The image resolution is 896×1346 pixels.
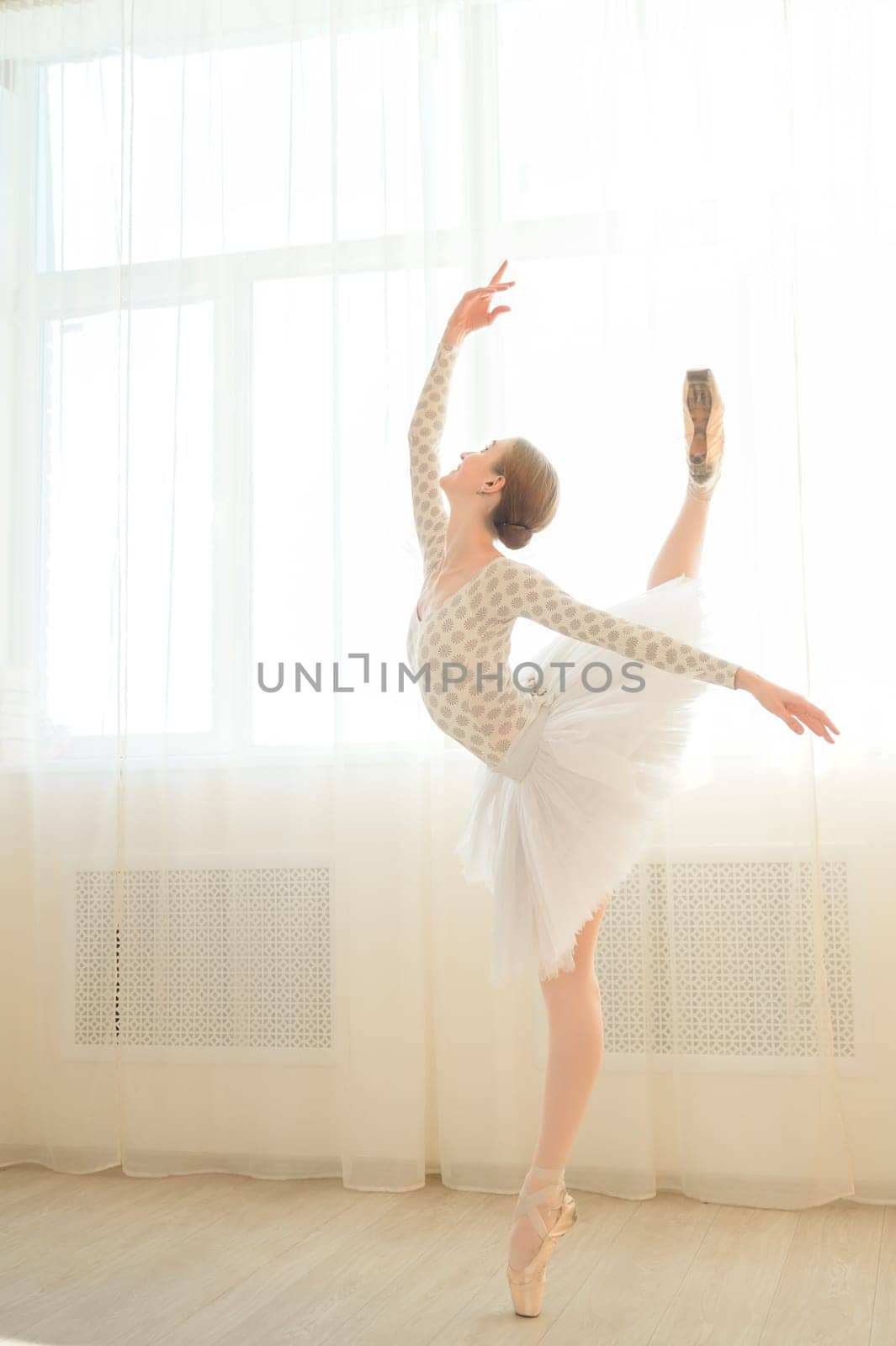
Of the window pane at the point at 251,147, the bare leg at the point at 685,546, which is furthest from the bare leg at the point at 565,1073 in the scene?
the window pane at the point at 251,147

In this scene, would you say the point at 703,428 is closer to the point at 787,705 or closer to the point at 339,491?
the point at 787,705

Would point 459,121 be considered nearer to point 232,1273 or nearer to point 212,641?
point 212,641

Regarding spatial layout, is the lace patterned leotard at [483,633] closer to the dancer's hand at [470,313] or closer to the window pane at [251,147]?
the dancer's hand at [470,313]

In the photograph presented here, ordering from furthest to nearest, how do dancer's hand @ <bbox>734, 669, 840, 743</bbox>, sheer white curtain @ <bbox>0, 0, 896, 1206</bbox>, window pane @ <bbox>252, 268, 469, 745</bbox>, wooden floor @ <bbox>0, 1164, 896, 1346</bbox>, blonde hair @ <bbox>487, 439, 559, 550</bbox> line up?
window pane @ <bbox>252, 268, 469, 745</bbox> < sheer white curtain @ <bbox>0, 0, 896, 1206</bbox> < blonde hair @ <bbox>487, 439, 559, 550</bbox> < wooden floor @ <bbox>0, 1164, 896, 1346</bbox> < dancer's hand @ <bbox>734, 669, 840, 743</bbox>

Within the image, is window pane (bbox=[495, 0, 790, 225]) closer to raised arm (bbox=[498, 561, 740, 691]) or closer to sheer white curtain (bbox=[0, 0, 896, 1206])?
sheer white curtain (bbox=[0, 0, 896, 1206])

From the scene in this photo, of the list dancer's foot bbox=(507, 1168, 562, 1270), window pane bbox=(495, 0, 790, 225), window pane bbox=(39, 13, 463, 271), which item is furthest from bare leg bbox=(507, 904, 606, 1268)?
window pane bbox=(39, 13, 463, 271)

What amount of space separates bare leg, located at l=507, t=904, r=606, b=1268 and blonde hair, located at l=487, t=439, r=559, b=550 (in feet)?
2.19

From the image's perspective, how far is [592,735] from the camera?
1.97 m

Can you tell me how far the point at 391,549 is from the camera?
2.86m

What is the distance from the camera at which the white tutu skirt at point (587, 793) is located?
1942 millimetres

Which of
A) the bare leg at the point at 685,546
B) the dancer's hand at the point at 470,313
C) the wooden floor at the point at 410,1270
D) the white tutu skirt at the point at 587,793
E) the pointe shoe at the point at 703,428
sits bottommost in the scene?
the wooden floor at the point at 410,1270

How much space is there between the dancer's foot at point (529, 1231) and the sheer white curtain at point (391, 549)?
2.25 ft

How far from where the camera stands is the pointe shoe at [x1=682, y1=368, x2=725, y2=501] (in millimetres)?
2090

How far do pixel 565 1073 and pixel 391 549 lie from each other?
1.33m
